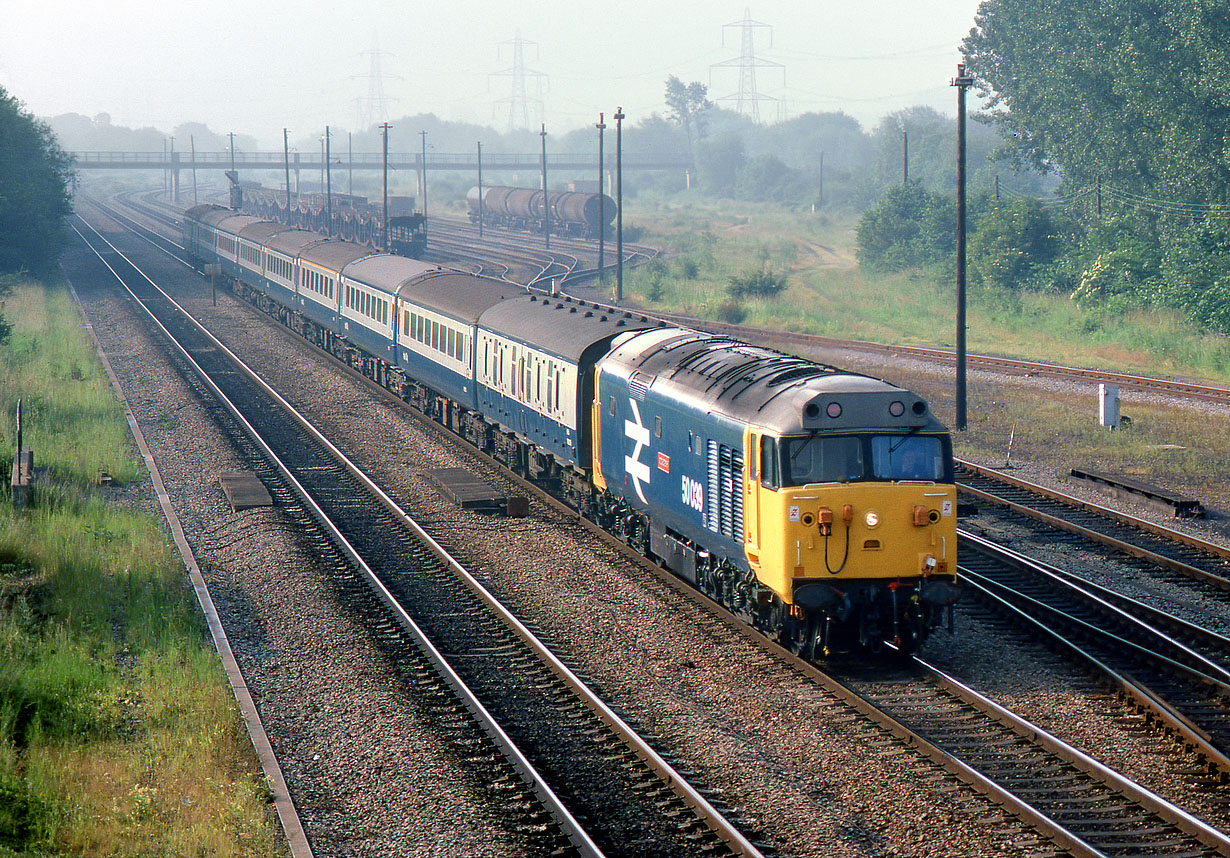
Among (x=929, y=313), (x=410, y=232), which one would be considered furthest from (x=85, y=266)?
(x=929, y=313)

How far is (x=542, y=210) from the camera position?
92.8 metres

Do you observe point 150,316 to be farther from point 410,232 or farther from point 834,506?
point 834,506

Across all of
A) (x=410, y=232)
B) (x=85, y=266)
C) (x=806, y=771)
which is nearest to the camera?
(x=806, y=771)

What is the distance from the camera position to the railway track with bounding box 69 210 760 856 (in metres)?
10.5

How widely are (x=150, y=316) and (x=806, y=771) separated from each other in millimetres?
46220

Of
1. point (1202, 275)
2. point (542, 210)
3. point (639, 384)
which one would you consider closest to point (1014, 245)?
point (1202, 275)

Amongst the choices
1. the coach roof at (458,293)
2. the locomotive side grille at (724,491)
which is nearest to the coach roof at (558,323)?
the coach roof at (458,293)

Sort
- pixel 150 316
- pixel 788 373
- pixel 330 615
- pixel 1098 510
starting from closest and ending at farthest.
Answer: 1. pixel 788 373
2. pixel 330 615
3. pixel 1098 510
4. pixel 150 316

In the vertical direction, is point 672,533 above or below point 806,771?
above

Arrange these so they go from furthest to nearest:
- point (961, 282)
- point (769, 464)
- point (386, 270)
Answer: point (386, 270), point (961, 282), point (769, 464)

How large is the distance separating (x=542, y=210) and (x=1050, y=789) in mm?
84569

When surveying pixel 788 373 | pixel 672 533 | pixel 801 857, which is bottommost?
pixel 801 857

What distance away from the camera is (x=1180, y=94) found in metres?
48.1

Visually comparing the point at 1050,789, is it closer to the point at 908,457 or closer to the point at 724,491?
the point at 908,457
